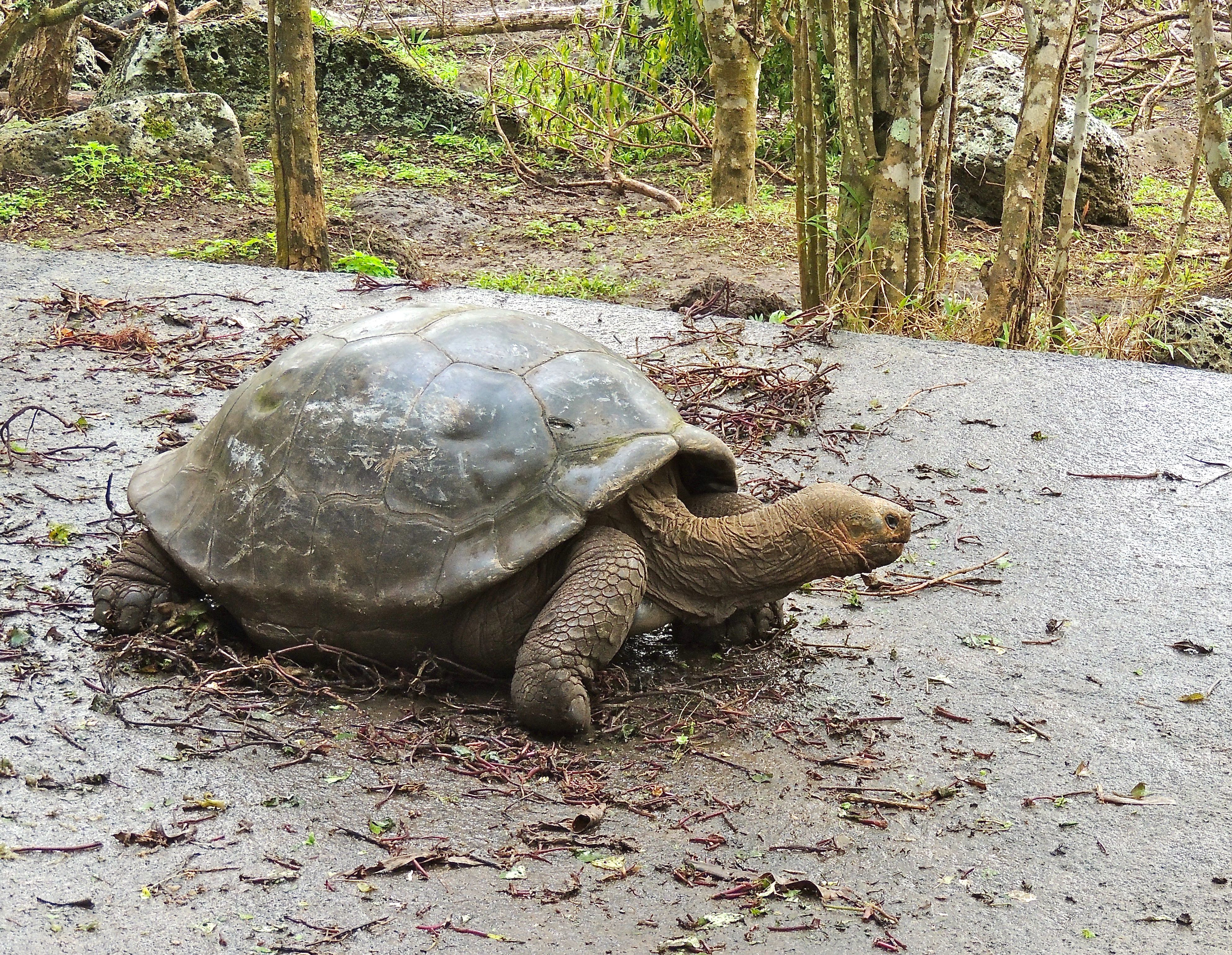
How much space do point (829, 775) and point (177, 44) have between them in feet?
38.5

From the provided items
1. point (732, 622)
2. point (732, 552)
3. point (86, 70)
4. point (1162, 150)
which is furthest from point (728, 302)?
point (86, 70)

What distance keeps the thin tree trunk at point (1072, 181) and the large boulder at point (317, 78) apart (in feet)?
27.0

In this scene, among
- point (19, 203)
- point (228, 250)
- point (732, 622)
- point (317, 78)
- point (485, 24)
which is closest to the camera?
point (732, 622)

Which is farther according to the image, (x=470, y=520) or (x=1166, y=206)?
(x=1166, y=206)

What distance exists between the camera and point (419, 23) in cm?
1698

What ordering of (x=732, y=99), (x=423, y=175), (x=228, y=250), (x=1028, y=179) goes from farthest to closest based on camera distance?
(x=423, y=175) → (x=732, y=99) → (x=228, y=250) → (x=1028, y=179)

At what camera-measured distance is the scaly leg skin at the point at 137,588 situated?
374cm

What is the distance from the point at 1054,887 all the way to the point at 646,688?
4.37 ft

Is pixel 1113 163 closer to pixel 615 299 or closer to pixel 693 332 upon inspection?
pixel 615 299

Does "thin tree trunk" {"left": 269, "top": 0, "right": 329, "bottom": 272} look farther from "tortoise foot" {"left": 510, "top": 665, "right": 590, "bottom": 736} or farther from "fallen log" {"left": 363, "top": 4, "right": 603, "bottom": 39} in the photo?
"fallen log" {"left": 363, "top": 4, "right": 603, "bottom": 39}

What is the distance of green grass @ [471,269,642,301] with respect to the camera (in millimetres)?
9219

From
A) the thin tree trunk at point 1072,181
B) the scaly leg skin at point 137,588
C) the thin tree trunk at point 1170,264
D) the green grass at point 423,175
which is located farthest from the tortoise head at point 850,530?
the green grass at point 423,175

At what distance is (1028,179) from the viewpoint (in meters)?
6.80

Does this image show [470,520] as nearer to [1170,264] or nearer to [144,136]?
[1170,264]
